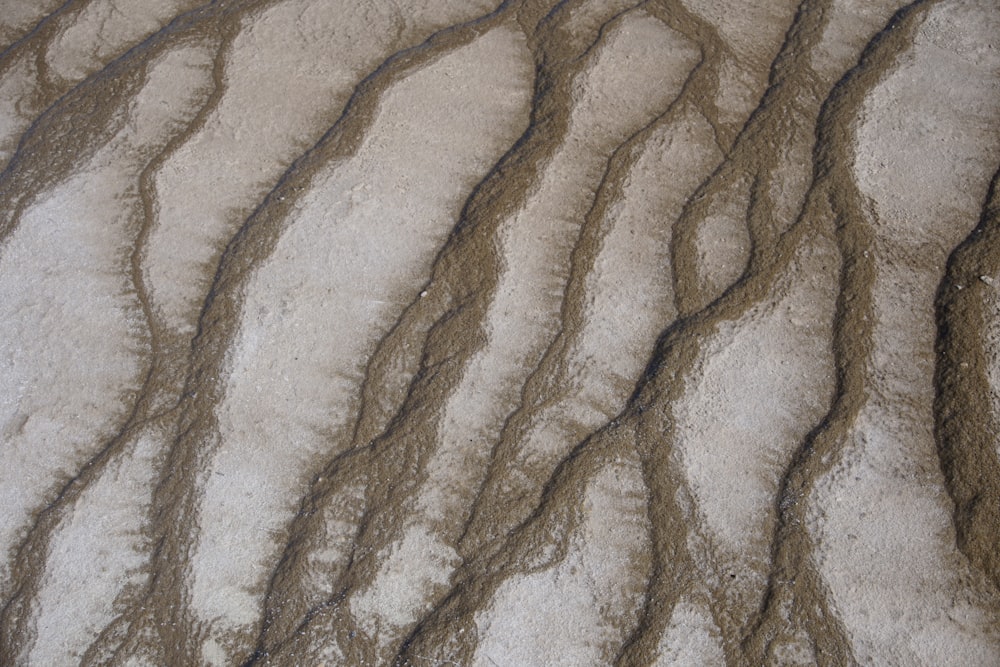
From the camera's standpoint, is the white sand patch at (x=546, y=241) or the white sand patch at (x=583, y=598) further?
the white sand patch at (x=546, y=241)

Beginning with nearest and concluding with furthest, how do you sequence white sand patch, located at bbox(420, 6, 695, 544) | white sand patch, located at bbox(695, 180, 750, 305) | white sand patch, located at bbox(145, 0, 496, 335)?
white sand patch, located at bbox(420, 6, 695, 544), white sand patch, located at bbox(695, 180, 750, 305), white sand patch, located at bbox(145, 0, 496, 335)

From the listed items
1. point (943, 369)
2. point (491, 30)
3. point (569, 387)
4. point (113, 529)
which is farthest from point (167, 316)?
point (943, 369)

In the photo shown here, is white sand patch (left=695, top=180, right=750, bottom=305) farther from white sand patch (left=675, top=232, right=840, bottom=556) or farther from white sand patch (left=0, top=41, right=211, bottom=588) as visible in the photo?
white sand patch (left=0, top=41, right=211, bottom=588)

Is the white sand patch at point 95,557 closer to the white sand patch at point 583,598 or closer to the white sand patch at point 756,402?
the white sand patch at point 583,598

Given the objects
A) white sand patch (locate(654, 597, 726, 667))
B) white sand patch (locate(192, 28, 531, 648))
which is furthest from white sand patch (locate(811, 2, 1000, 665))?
white sand patch (locate(192, 28, 531, 648))

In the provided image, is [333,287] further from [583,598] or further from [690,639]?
[690,639]

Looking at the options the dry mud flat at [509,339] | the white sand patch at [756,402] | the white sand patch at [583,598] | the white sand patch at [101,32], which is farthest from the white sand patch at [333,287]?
the white sand patch at [101,32]

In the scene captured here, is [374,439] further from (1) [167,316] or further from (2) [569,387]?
(1) [167,316]

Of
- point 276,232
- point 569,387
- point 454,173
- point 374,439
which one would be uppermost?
point 276,232
